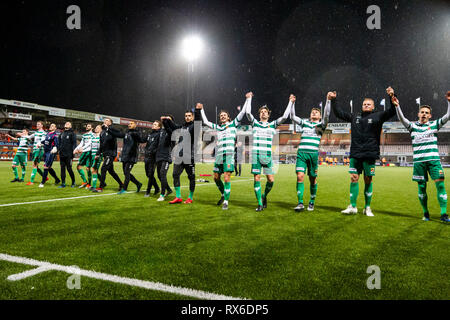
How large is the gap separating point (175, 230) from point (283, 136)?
6699 centimetres

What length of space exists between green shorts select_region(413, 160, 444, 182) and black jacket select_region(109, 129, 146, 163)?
23.3ft

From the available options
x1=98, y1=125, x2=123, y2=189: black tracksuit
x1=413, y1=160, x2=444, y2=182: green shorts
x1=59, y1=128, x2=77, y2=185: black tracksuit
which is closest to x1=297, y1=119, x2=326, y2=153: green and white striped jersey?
x1=413, y1=160, x2=444, y2=182: green shorts

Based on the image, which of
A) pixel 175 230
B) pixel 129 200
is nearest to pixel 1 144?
pixel 129 200

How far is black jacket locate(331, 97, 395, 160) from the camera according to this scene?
210 inches

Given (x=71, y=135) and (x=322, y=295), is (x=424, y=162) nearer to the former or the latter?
(x=322, y=295)

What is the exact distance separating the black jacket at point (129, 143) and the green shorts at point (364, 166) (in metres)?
6.01

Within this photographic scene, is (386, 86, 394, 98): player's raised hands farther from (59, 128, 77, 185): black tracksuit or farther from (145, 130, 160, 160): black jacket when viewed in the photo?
(59, 128, 77, 185): black tracksuit

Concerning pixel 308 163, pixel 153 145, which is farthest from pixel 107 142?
pixel 308 163

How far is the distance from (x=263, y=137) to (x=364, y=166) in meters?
2.09

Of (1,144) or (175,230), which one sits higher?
(1,144)

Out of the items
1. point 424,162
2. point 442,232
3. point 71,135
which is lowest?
point 442,232
